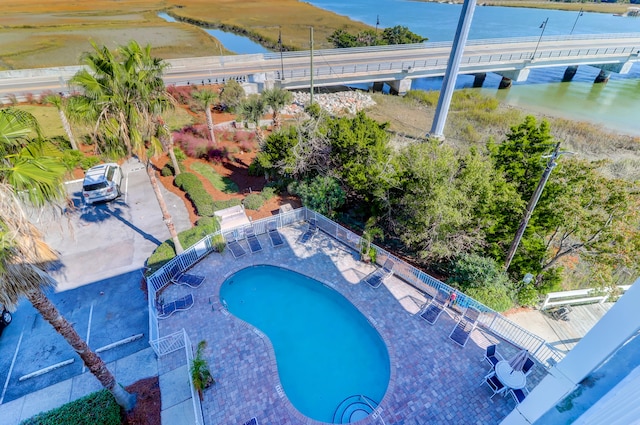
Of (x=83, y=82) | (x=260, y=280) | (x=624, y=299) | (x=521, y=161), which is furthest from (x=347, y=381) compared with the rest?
(x=83, y=82)

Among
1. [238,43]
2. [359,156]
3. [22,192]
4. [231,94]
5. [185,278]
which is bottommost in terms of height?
[185,278]

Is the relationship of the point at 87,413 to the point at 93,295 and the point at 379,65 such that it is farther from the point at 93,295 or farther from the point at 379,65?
the point at 379,65

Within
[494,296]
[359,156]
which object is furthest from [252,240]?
[494,296]

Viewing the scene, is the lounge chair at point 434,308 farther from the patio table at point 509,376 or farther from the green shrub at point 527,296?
the green shrub at point 527,296

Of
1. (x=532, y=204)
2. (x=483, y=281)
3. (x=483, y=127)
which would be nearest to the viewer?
(x=532, y=204)

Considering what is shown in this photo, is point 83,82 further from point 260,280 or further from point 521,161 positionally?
point 521,161

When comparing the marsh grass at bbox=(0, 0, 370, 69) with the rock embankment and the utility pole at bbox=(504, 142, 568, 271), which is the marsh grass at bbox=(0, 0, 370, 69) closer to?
the rock embankment

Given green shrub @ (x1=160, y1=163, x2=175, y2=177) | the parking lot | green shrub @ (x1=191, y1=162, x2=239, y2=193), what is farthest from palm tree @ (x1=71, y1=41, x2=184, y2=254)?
green shrub @ (x1=160, y1=163, x2=175, y2=177)
